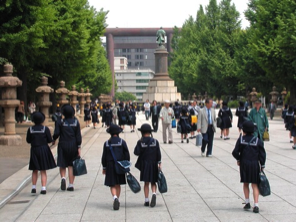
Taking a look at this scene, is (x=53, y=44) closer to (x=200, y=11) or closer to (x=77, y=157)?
(x=77, y=157)

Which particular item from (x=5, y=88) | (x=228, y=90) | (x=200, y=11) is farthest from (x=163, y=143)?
(x=200, y=11)

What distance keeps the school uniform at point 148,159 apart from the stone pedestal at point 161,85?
58.8m

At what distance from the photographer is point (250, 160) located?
8422 mm

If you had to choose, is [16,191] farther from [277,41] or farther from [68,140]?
[277,41]

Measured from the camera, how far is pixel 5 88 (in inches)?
798

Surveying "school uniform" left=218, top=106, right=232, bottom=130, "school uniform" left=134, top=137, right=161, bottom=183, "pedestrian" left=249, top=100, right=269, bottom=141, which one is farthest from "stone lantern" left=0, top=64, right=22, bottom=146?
"school uniform" left=134, top=137, right=161, bottom=183

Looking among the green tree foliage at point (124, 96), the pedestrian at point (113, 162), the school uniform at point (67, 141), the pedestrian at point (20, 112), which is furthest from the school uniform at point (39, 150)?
the green tree foliage at point (124, 96)

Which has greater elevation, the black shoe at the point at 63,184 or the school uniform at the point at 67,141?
the school uniform at the point at 67,141

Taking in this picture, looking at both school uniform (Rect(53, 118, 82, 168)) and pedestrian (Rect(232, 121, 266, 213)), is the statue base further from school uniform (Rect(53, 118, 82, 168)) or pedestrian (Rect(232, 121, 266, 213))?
pedestrian (Rect(232, 121, 266, 213))

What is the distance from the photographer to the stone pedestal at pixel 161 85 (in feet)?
223

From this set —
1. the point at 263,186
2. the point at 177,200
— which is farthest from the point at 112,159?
the point at 263,186

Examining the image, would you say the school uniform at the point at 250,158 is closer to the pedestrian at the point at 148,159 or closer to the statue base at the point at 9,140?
the pedestrian at the point at 148,159

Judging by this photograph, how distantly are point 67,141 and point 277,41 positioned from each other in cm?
3341

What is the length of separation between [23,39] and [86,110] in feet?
40.1
